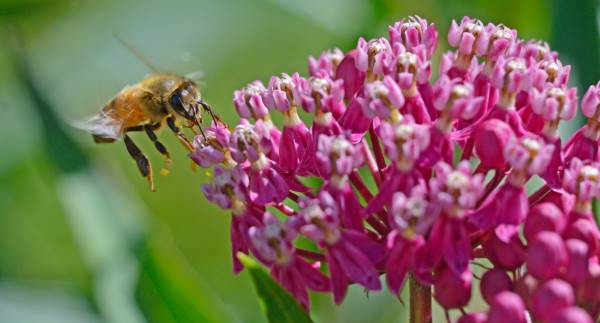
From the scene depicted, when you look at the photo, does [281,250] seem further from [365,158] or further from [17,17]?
[17,17]

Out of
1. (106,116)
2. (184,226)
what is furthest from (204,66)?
(106,116)

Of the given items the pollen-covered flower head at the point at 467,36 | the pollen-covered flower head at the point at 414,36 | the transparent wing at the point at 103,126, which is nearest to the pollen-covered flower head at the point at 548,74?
the pollen-covered flower head at the point at 467,36

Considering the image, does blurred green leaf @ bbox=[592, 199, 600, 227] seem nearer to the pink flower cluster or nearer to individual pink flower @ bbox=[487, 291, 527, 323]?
the pink flower cluster

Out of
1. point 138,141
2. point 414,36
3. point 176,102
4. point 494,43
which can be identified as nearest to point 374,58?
point 414,36

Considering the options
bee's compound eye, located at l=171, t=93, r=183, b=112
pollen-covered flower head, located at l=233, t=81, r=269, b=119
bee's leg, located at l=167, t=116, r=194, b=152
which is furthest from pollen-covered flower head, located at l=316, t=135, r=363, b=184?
bee's compound eye, located at l=171, t=93, r=183, b=112

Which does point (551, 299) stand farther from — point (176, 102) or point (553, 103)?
point (176, 102)

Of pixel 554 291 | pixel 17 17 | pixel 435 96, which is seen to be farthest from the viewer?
pixel 17 17
